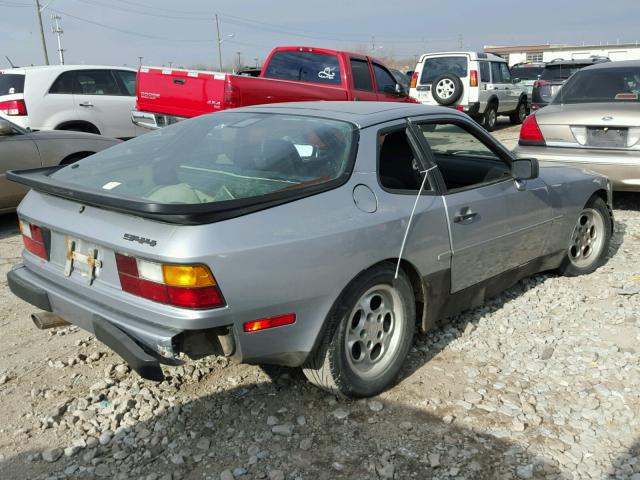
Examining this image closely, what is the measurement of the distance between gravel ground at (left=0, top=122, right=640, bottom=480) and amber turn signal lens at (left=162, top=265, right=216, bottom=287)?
2.68ft

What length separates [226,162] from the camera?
317 centimetres

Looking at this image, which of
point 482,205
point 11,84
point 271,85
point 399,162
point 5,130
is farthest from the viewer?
point 11,84

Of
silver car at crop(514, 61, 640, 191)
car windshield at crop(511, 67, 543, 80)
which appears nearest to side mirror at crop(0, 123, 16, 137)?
silver car at crop(514, 61, 640, 191)

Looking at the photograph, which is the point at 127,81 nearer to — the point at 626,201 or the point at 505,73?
the point at 626,201

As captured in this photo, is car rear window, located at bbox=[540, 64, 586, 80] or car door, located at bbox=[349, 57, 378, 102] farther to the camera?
car rear window, located at bbox=[540, 64, 586, 80]

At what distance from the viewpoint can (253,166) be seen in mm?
3057

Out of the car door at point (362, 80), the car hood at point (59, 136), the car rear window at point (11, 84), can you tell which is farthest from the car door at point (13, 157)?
the car door at point (362, 80)

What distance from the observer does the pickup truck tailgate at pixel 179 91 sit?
7406mm

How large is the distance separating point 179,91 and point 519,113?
1155cm

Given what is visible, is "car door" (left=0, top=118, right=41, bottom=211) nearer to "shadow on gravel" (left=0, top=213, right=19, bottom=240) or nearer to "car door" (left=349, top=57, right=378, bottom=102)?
"shadow on gravel" (left=0, top=213, right=19, bottom=240)

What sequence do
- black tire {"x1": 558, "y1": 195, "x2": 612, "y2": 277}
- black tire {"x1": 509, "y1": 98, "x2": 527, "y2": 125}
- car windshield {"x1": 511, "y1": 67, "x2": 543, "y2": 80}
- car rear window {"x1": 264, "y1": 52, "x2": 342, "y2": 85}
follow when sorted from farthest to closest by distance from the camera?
car windshield {"x1": 511, "y1": 67, "x2": 543, "y2": 80} → black tire {"x1": 509, "y1": 98, "x2": 527, "y2": 125} → car rear window {"x1": 264, "y1": 52, "x2": 342, "y2": 85} → black tire {"x1": 558, "y1": 195, "x2": 612, "y2": 277}

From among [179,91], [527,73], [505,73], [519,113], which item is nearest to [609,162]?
[179,91]

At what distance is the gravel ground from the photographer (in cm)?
259

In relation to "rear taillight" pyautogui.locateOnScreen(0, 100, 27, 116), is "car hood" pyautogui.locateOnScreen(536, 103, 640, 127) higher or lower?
lower
